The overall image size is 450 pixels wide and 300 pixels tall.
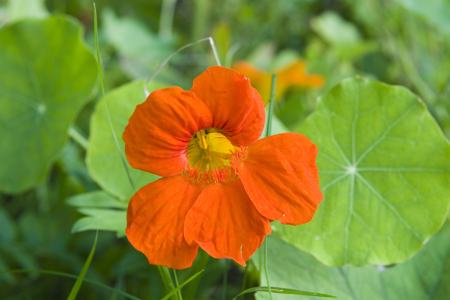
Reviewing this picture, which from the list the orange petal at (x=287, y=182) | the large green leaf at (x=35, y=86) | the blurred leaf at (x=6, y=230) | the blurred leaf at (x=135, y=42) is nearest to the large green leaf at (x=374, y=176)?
the orange petal at (x=287, y=182)

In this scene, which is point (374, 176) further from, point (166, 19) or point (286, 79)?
point (166, 19)

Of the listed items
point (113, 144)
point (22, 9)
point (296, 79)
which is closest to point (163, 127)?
point (113, 144)

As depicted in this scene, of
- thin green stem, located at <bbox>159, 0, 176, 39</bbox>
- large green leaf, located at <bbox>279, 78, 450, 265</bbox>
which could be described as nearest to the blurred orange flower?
large green leaf, located at <bbox>279, 78, 450, 265</bbox>

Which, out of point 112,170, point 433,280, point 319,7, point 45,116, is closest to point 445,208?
point 433,280

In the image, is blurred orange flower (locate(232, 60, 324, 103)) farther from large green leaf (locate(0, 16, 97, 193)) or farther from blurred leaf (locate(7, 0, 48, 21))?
blurred leaf (locate(7, 0, 48, 21))

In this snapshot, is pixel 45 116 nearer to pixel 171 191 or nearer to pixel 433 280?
pixel 171 191
